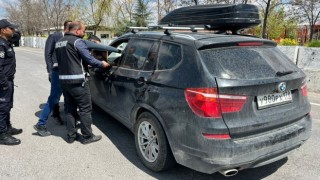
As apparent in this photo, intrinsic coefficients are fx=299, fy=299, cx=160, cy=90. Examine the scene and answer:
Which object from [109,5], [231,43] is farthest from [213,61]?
[109,5]

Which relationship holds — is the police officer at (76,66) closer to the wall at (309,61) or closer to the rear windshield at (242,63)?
the rear windshield at (242,63)

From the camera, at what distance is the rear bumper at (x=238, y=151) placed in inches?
109

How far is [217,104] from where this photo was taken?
2771mm

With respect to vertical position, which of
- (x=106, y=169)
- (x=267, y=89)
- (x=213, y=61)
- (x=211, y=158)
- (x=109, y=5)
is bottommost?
(x=106, y=169)

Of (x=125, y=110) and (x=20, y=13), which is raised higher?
(x=20, y=13)

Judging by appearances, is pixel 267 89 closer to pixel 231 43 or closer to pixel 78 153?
pixel 231 43

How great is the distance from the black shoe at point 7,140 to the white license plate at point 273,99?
137 inches

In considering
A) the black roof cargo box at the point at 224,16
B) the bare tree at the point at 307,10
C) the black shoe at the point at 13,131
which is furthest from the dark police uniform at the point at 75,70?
the bare tree at the point at 307,10

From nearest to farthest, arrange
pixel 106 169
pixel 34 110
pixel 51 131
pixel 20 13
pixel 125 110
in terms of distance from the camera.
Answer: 1. pixel 106 169
2. pixel 125 110
3. pixel 51 131
4. pixel 34 110
5. pixel 20 13

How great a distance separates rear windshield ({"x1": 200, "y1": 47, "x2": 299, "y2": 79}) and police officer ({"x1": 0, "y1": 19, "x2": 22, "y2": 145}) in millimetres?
2864

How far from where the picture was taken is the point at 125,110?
4.11 m

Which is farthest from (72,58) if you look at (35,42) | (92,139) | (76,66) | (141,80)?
(35,42)

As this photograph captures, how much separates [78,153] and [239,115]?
2370 mm

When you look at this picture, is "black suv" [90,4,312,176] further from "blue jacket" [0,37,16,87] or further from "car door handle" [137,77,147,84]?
"blue jacket" [0,37,16,87]
